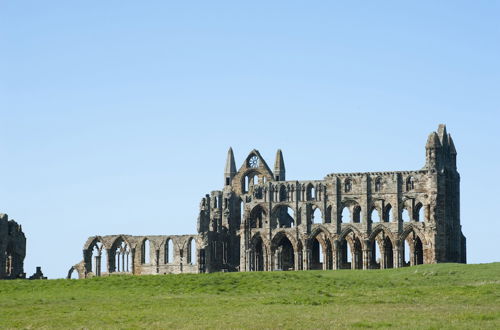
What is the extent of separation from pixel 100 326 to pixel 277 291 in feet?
68.5

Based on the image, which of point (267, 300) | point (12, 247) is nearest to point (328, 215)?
point (12, 247)

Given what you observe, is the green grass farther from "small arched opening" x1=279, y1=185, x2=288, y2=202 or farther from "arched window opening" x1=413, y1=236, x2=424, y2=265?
"small arched opening" x1=279, y1=185, x2=288, y2=202

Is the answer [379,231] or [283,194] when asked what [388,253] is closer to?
[379,231]

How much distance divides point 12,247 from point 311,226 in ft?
91.0

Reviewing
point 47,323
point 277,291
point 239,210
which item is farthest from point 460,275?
point 239,210

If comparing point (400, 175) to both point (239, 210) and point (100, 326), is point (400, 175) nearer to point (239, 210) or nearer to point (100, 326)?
point (239, 210)

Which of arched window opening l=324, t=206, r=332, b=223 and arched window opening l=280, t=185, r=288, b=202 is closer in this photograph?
arched window opening l=324, t=206, r=332, b=223

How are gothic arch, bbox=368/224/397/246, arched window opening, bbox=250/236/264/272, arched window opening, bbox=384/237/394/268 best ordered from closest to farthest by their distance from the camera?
gothic arch, bbox=368/224/397/246 < arched window opening, bbox=384/237/394/268 < arched window opening, bbox=250/236/264/272

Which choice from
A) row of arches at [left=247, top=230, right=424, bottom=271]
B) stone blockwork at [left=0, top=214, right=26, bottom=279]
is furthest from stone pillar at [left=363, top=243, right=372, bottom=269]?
stone blockwork at [left=0, top=214, right=26, bottom=279]

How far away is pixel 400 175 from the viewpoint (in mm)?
108875

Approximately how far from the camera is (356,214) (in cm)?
11262

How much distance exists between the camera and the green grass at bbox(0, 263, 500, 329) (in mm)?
47406

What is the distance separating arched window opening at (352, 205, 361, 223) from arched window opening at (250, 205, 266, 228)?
9093 millimetres

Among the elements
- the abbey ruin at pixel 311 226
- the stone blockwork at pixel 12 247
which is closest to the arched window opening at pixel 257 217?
the abbey ruin at pixel 311 226
